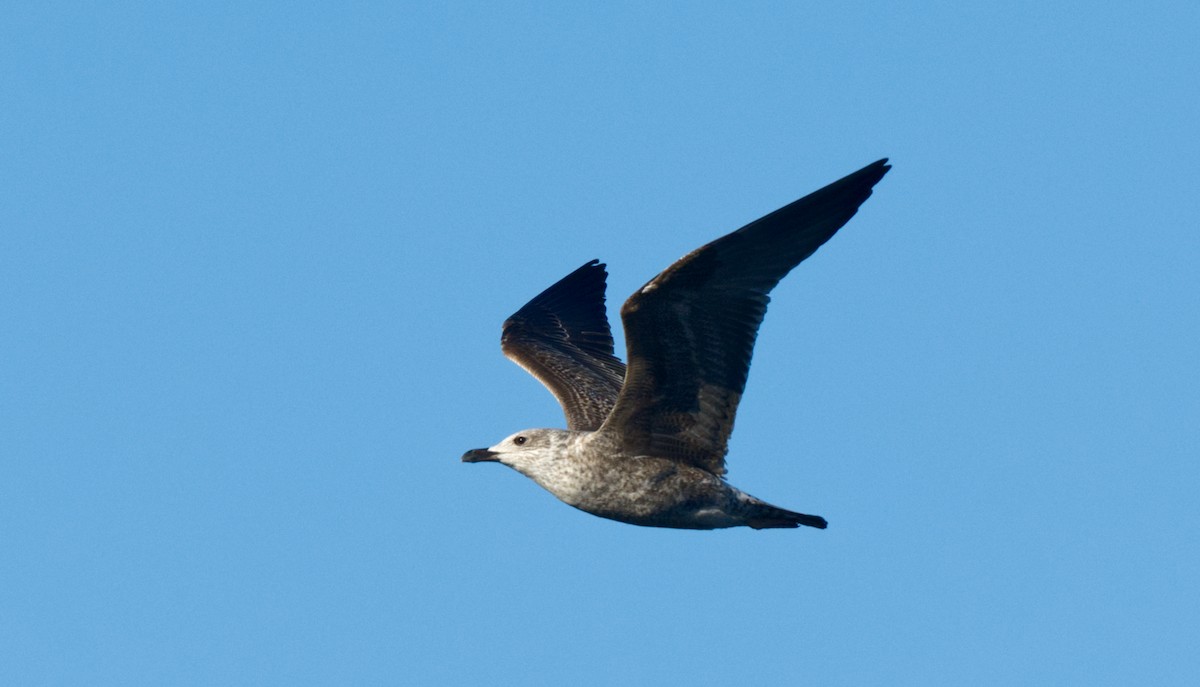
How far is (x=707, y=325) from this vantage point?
53.6 feet

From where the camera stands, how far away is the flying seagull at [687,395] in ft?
52.0

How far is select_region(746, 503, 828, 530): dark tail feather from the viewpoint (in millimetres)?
17156

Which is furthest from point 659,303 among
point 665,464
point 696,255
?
point 665,464

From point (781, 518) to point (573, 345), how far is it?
17.4ft

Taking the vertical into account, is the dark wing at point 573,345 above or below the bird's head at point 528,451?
above

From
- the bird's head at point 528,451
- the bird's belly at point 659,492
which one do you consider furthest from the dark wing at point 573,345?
the bird's belly at point 659,492

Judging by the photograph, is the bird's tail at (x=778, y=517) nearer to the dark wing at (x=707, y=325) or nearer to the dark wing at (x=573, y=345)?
the dark wing at (x=707, y=325)

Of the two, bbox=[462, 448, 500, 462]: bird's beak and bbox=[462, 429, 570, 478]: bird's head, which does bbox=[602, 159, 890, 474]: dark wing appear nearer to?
bbox=[462, 429, 570, 478]: bird's head

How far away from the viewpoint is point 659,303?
1599cm

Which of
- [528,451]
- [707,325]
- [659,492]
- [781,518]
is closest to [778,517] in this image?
[781,518]

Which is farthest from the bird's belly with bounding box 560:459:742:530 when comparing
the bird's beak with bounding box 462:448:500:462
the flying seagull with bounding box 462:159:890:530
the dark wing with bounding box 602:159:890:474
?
the bird's beak with bounding box 462:448:500:462

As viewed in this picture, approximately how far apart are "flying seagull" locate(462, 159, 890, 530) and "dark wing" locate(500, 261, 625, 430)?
0.87m

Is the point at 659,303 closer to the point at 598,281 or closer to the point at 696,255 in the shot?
the point at 696,255

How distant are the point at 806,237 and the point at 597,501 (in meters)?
3.39
